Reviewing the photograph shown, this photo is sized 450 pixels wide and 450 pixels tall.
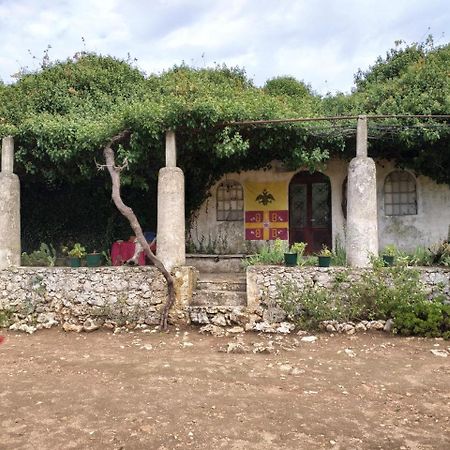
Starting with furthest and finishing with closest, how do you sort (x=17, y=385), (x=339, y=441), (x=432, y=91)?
(x=432, y=91), (x=17, y=385), (x=339, y=441)

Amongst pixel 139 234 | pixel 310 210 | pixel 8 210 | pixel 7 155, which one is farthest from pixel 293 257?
→ pixel 7 155

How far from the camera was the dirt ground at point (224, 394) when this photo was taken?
157 inches

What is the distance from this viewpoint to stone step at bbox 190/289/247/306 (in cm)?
864

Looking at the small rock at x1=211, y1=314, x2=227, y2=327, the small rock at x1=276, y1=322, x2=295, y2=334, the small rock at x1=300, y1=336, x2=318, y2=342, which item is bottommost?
the small rock at x1=300, y1=336, x2=318, y2=342

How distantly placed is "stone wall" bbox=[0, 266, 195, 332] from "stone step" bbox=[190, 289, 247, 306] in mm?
210

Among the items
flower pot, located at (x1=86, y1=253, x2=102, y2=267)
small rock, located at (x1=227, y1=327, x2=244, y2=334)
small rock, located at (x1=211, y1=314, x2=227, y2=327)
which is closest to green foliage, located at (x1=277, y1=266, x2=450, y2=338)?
small rock, located at (x1=227, y1=327, x2=244, y2=334)

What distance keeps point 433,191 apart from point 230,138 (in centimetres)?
558

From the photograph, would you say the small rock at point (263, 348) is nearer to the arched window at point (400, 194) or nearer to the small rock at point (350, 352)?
the small rock at point (350, 352)

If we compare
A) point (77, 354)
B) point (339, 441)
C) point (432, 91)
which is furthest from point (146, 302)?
point (432, 91)

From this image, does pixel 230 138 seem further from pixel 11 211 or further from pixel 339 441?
pixel 339 441

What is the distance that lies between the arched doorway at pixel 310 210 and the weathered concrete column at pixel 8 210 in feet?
22.2

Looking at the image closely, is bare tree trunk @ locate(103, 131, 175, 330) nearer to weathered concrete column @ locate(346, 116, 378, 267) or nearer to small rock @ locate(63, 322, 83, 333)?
small rock @ locate(63, 322, 83, 333)

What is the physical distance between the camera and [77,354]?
6945 mm

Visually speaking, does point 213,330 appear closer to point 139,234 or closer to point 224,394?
point 139,234
